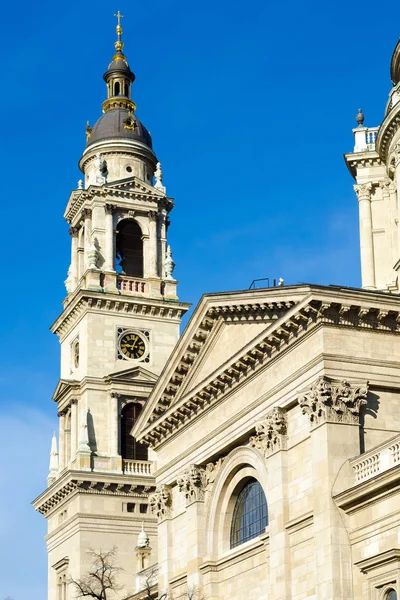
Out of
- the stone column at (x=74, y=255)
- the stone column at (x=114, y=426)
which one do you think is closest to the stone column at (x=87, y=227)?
the stone column at (x=74, y=255)

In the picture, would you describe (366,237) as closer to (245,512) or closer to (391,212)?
(391,212)

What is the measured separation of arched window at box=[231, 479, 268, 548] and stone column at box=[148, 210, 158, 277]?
2537 centimetres

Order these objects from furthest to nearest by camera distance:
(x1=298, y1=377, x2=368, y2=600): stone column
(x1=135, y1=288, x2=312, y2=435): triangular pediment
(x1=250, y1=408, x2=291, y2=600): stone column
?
(x1=135, y1=288, x2=312, y2=435): triangular pediment → (x1=250, y1=408, x2=291, y2=600): stone column → (x1=298, y1=377, x2=368, y2=600): stone column

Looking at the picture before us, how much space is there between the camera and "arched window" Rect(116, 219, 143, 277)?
73812 millimetres

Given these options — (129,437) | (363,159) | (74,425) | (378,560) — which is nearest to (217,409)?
(378,560)

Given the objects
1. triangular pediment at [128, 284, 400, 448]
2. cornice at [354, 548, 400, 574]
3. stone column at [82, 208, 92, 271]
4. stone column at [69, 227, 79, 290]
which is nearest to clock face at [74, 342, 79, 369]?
stone column at [69, 227, 79, 290]

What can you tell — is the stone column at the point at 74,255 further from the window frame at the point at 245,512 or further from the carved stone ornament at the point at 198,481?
the window frame at the point at 245,512

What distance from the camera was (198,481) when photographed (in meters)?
49.9

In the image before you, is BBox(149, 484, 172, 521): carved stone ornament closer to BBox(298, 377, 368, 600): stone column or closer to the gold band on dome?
BBox(298, 377, 368, 600): stone column

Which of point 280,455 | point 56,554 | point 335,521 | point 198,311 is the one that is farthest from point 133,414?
point 335,521

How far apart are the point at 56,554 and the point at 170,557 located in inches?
721

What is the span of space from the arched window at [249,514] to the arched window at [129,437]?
66.0 feet

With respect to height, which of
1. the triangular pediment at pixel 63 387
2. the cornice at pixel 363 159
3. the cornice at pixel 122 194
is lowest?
the triangular pediment at pixel 63 387

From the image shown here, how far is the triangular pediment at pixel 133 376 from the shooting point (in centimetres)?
6844
